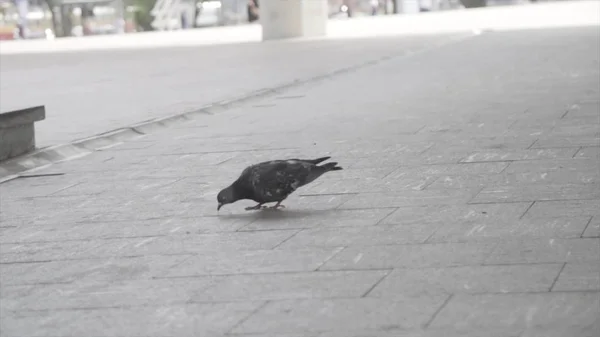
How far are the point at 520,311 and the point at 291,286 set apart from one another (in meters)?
1.24

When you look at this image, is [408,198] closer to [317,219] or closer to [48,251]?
[317,219]

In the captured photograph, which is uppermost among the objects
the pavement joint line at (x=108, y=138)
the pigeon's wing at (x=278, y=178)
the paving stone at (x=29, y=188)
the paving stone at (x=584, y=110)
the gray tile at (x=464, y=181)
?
the pigeon's wing at (x=278, y=178)

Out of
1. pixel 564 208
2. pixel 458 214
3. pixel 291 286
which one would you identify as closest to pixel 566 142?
pixel 564 208

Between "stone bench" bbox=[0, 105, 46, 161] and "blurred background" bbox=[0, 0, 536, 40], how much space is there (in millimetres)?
40725

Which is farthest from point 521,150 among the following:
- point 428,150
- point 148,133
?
point 148,133

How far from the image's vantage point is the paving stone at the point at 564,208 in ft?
24.3

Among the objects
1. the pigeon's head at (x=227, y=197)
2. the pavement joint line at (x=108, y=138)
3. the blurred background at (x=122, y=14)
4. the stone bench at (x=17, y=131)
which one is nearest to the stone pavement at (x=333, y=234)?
the pigeon's head at (x=227, y=197)

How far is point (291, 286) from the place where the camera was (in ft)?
20.1

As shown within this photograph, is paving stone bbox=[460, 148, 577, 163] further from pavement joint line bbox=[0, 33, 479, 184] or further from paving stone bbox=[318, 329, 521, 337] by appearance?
paving stone bbox=[318, 329, 521, 337]

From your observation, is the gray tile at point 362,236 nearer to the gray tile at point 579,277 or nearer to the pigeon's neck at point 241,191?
the pigeon's neck at point 241,191

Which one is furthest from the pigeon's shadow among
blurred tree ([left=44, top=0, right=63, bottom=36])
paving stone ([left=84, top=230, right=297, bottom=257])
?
blurred tree ([left=44, top=0, right=63, bottom=36])

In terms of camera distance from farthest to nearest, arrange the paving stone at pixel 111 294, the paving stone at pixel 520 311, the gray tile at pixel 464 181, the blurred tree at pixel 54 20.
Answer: the blurred tree at pixel 54 20, the gray tile at pixel 464 181, the paving stone at pixel 111 294, the paving stone at pixel 520 311

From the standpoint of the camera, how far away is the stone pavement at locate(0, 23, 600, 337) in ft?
18.2

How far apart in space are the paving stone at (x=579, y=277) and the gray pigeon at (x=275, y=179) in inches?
82.2
